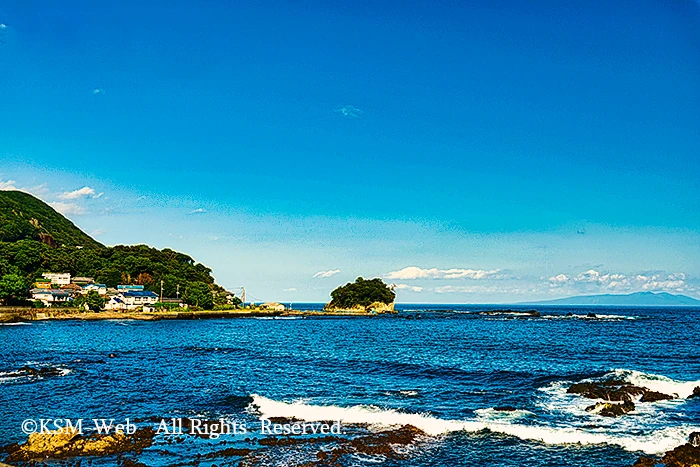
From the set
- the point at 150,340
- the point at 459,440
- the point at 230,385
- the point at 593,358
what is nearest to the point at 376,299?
the point at 150,340

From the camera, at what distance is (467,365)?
46906mm

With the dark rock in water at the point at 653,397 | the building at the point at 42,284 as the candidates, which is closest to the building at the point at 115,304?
the building at the point at 42,284

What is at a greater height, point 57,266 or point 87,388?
point 57,266

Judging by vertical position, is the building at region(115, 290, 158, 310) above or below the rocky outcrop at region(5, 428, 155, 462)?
above

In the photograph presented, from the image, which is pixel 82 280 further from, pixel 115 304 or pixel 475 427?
pixel 475 427

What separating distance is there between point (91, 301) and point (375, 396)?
11656cm

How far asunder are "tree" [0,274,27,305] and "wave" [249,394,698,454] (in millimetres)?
110148

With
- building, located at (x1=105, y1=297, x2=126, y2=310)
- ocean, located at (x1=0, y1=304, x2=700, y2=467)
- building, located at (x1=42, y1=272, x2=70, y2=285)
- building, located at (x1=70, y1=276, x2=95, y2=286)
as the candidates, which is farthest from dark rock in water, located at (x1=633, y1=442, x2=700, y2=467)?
building, located at (x1=70, y1=276, x2=95, y2=286)

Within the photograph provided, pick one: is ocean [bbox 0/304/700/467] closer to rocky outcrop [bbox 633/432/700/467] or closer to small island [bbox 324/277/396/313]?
rocky outcrop [bbox 633/432/700/467]

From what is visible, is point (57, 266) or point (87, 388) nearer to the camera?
point (87, 388)

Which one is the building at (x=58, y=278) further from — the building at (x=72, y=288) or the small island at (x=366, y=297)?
the small island at (x=366, y=297)

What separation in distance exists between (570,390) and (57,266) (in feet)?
537

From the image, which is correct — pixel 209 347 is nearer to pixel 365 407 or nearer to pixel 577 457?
pixel 365 407

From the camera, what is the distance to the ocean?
2131cm
